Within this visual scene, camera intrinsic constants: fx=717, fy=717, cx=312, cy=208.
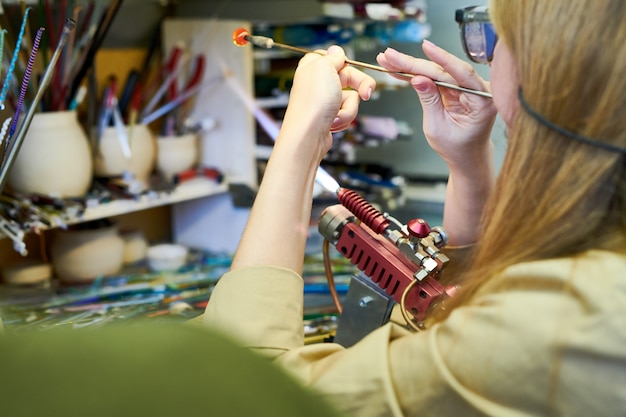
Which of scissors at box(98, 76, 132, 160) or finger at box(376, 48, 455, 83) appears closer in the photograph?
finger at box(376, 48, 455, 83)

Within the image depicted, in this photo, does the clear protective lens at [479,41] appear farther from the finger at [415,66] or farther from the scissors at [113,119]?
the scissors at [113,119]

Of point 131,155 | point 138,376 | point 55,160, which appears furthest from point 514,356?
point 131,155

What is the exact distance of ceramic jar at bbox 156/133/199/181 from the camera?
146 cm

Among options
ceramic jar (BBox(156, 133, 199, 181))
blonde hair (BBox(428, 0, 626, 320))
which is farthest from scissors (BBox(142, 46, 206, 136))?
blonde hair (BBox(428, 0, 626, 320))

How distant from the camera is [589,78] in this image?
517 millimetres

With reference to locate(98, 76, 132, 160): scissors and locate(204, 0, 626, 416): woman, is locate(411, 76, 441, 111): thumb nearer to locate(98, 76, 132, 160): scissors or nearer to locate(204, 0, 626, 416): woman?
locate(204, 0, 626, 416): woman

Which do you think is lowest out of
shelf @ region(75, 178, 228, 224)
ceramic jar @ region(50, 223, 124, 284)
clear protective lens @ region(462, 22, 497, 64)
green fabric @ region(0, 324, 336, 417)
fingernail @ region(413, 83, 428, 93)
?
ceramic jar @ region(50, 223, 124, 284)

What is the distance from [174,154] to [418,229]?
0.83m

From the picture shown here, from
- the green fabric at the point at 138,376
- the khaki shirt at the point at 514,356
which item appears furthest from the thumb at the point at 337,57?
the green fabric at the point at 138,376

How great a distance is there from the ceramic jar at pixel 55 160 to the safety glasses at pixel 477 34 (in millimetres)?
645

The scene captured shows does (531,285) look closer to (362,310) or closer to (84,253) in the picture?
(362,310)

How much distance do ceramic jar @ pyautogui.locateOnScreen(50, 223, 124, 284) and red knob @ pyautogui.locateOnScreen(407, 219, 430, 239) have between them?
676mm

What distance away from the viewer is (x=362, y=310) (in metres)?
0.81

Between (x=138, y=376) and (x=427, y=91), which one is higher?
(x=427, y=91)
